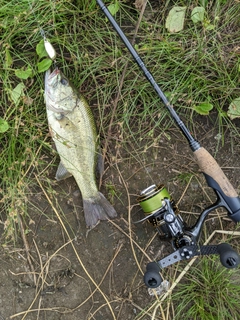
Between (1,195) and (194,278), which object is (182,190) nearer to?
(194,278)

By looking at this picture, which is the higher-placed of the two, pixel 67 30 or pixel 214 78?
pixel 67 30

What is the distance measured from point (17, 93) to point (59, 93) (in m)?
0.33

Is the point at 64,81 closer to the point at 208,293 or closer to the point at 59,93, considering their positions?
the point at 59,93

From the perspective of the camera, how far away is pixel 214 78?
2.73m

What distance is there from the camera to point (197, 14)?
268 cm

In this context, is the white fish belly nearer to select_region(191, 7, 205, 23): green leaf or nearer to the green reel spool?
the green reel spool

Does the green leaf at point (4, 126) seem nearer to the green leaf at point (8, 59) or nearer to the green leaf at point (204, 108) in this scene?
the green leaf at point (8, 59)

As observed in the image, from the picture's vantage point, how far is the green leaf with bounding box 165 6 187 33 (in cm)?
269

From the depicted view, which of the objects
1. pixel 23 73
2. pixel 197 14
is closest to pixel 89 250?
pixel 23 73

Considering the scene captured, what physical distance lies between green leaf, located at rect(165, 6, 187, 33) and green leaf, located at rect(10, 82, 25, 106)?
1032 millimetres

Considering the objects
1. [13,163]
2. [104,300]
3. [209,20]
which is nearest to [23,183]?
[13,163]

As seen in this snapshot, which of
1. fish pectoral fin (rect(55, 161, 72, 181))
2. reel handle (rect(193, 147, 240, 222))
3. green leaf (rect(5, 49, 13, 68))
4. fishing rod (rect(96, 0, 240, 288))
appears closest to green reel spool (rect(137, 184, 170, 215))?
fishing rod (rect(96, 0, 240, 288))

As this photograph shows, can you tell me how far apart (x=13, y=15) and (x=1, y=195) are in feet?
3.84

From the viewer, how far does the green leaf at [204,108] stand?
8.78 feet
